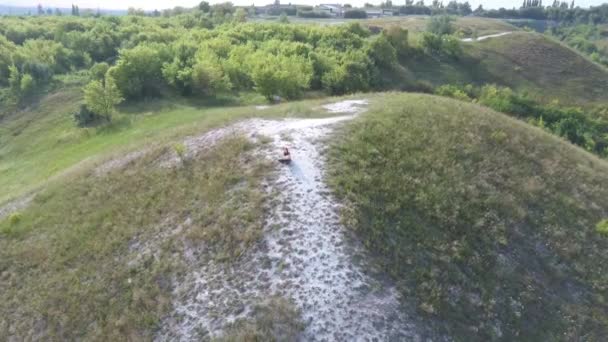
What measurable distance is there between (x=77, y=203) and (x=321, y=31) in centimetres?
5755

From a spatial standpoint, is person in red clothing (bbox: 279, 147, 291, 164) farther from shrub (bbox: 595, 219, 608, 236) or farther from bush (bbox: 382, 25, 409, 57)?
bush (bbox: 382, 25, 409, 57)

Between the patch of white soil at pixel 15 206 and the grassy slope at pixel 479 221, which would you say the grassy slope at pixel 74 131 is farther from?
the grassy slope at pixel 479 221

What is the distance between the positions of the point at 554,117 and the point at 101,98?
54.1m

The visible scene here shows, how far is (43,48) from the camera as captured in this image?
241 feet

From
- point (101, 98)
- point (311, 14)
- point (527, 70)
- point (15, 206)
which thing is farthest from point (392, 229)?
point (311, 14)

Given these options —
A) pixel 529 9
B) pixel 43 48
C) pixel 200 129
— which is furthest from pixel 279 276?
pixel 529 9

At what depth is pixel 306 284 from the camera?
14367 mm

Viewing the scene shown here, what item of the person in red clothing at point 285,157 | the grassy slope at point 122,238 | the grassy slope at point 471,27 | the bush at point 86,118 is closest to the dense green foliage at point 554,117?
the grassy slope at point 122,238

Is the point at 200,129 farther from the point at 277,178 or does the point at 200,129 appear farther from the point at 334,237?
the point at 334,237

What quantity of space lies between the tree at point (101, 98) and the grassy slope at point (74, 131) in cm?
156

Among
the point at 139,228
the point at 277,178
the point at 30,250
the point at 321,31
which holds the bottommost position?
the point at 30,250

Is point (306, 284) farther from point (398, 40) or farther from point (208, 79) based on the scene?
point (398, 40)

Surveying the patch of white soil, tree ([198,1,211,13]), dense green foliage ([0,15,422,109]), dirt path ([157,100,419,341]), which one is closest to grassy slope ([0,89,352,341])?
dirt path ([157,100,419,341])

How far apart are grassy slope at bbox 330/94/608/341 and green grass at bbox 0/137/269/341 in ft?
16.3
